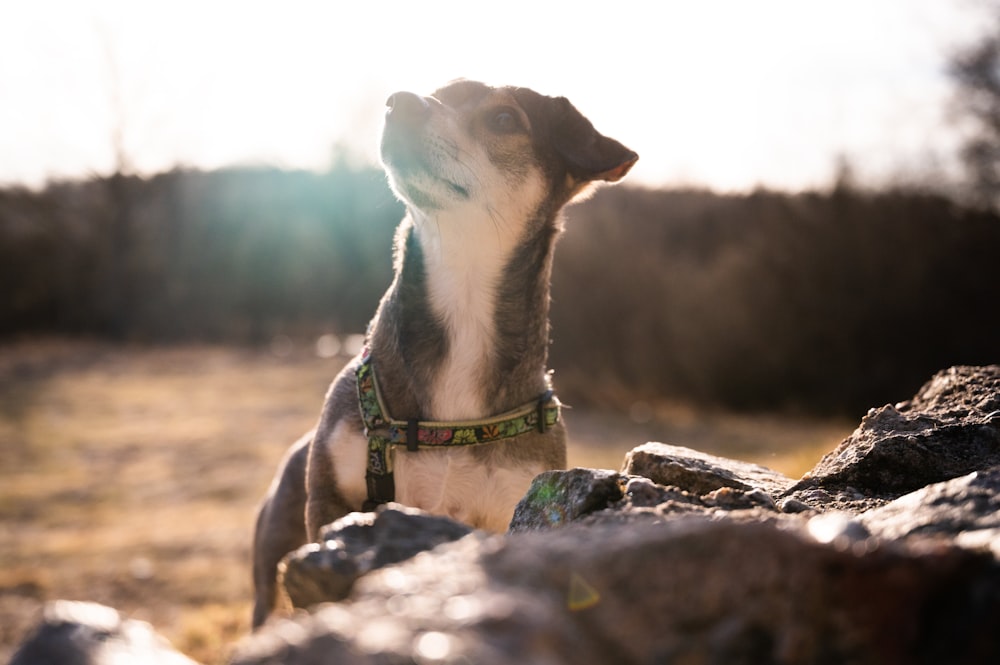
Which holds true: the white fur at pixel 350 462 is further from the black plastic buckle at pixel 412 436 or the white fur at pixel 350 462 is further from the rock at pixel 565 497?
the rock at pixel 565 497

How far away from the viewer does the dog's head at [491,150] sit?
3955 mm

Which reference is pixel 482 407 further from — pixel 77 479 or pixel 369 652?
pixel 77 479

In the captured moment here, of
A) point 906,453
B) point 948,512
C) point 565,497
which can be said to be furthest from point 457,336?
point 948,512

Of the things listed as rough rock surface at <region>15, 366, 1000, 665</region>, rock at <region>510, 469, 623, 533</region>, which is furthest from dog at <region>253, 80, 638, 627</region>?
rough rock surface at <region>15, 366, 1000, 665</region>

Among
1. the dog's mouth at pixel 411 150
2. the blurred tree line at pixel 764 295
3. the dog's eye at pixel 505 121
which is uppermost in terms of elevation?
the dog's eye at pixel 505 121

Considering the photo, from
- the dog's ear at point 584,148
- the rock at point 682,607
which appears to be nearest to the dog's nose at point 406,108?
the dog's ear at point 584,148

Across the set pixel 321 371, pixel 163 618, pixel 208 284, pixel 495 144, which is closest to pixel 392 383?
pixel 495 144

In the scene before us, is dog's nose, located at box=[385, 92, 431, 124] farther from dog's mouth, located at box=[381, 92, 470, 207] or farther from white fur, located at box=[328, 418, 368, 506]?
white fur, located at box=[328, 418, 368, 506]

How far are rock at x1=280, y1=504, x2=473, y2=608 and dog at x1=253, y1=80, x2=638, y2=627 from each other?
5.65 feet

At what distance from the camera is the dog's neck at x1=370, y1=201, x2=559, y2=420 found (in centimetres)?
378

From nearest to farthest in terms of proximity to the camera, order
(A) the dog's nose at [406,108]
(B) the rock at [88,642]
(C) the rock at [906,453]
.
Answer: (B) the rock at [88,642]
(C) the rock at [906,453]
(A) the dog's nose at [406,108]

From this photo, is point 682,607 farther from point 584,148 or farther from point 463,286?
point 584,148

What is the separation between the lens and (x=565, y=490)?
228 centimetres

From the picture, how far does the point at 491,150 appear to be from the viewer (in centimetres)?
423
